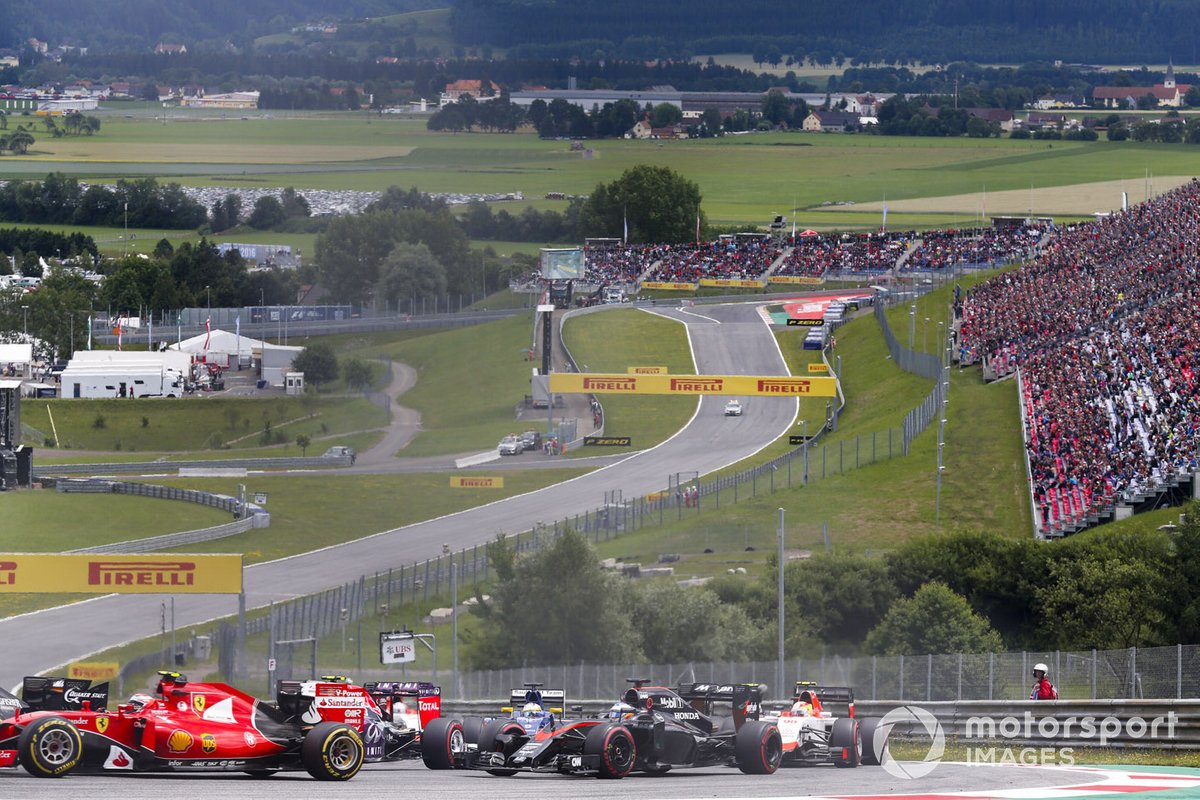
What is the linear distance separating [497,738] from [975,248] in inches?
3758

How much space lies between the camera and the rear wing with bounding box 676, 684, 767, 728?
23.6 metres

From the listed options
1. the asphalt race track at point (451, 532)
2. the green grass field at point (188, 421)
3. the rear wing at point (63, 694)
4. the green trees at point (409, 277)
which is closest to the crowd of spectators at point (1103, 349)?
the asphalt race track at point (451, 532)

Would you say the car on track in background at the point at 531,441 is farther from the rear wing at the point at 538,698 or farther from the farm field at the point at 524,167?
the farm field at the point at 524,167

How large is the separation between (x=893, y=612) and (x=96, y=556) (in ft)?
66.8

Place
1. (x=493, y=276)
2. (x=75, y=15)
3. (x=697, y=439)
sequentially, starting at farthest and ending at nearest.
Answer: (x=75, y=15) → (x=493, y=276) → (x=697, y=439)

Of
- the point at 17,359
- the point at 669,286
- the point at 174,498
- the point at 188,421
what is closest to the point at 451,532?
the point at 174,498

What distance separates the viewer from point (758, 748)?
22.1m

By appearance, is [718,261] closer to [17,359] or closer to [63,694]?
[17,359]

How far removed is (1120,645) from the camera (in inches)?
1415

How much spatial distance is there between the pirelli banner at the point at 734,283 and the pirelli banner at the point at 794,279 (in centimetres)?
80

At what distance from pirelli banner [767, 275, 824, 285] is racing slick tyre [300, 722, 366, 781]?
98905mm

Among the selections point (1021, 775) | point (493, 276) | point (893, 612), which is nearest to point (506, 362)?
point (493, 276)

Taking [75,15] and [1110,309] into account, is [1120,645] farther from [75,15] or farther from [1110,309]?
[75,15]

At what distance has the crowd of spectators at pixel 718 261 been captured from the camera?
121312 mm
